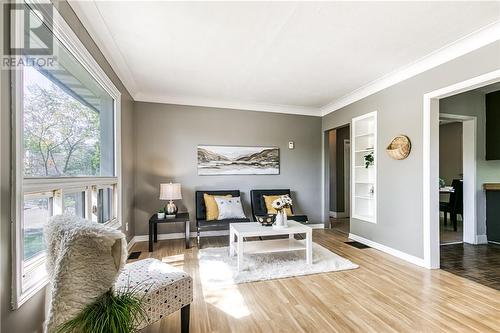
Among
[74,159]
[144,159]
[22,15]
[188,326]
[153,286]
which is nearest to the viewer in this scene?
[22,15]

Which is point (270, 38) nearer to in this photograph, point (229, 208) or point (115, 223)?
point (229, 208)

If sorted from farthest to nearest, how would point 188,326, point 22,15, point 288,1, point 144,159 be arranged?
point 144,159
point 288,1
point 188,326
point 22,15

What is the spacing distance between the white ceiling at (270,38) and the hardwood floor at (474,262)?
254 cm

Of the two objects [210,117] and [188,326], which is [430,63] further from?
[188,326]

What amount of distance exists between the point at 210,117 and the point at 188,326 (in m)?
3.56

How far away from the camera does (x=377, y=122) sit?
374cm

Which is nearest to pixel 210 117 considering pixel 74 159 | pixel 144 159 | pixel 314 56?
pixel 144 159

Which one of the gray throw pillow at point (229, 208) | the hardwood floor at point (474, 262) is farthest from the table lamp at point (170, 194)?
the hardwood floor at point (474, 262)

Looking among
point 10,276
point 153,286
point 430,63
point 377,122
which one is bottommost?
point 153,286

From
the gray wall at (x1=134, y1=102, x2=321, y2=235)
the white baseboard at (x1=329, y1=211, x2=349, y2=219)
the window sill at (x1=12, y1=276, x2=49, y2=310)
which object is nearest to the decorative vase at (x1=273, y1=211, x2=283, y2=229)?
the gray wall at (x1=134, y1=102, x2=321, y2=235)

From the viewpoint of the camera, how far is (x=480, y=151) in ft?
13.2

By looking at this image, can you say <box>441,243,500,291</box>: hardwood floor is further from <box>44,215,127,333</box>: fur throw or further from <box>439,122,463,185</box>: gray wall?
<box>44,215,127,333</box>: fur throw

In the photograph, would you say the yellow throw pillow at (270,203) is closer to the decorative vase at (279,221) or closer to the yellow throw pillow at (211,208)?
the yellow throw pillow at (211,208)

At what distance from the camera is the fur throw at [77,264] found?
3.70 feet
